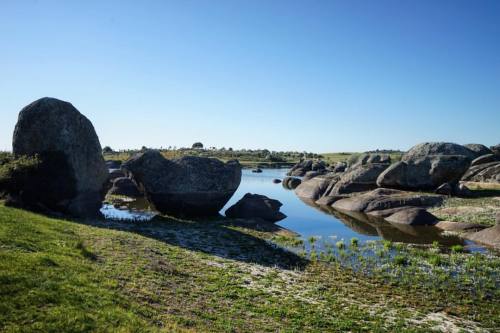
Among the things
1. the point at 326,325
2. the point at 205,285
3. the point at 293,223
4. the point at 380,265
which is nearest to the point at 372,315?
the point at 326,325

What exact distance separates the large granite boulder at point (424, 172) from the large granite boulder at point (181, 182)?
24.1 metres

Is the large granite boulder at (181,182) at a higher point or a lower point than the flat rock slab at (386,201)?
higher

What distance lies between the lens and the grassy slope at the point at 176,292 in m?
10.2

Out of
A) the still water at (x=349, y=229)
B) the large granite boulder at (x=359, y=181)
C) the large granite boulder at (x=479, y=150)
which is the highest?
the large granite boulder at (x=479, y=150)

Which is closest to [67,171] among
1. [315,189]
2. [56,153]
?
[56,153]

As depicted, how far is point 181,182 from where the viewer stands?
113 ft

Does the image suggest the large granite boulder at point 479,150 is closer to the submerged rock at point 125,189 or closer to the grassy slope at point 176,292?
the submerged rock at point 125,189

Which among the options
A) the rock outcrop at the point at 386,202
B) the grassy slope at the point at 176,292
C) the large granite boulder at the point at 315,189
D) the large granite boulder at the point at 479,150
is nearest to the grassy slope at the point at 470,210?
the rock outcrop at the point at 386,202

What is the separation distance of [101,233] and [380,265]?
50.9ft

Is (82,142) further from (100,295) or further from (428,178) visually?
(428,178)

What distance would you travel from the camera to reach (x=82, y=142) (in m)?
30.4

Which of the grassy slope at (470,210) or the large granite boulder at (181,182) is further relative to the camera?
the large granite boulder at (181,182)

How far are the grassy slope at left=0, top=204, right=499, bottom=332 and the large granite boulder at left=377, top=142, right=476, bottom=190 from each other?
105 ft

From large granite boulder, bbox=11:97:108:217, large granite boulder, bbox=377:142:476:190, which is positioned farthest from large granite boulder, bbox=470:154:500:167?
large granite boulder, bbox=11:97:108:217
